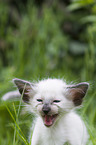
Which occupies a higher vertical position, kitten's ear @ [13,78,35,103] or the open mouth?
kitten's ear @ [13,78,35,103]

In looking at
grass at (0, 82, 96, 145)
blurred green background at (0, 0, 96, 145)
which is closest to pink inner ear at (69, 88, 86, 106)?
grass at (0, 82, 96, 145)

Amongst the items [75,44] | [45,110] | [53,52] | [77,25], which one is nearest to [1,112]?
[45,110]

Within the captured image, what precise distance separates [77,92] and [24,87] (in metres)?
0.48

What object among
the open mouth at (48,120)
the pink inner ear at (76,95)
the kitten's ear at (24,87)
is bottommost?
the open mouth at (48,120)

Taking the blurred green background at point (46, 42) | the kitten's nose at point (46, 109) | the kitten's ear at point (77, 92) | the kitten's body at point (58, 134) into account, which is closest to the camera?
the kitten's nose at point (46, 109)

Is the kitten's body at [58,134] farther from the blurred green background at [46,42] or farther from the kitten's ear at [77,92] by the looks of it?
the blurred green background at [46,42]

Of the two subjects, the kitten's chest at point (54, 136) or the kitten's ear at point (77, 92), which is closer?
the kitten's ear at point (77, 92)

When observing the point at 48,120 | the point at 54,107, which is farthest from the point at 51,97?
the point at 48,120

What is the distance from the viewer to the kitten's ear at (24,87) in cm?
239

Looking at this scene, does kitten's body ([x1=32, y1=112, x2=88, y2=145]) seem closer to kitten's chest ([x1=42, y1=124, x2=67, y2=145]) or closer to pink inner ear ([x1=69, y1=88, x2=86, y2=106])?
kitten's chest ([x1=42, y1=124, x2=67, y2=145])

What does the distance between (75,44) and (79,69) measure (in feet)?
2.21

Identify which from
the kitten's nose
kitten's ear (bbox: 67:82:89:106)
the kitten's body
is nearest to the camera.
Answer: the kitten's nose

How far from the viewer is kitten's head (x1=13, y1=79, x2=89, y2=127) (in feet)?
7.51

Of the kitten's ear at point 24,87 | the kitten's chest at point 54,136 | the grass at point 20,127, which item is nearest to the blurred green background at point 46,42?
the grass at point 20,127
